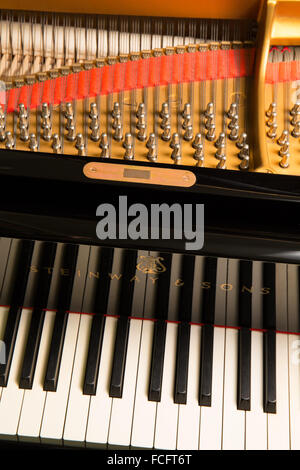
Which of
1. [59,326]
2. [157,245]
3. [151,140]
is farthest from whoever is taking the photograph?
[59,326]

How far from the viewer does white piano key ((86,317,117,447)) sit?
193 cm

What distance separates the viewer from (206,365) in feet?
6.55

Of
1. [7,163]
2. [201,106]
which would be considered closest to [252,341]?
[201,106]

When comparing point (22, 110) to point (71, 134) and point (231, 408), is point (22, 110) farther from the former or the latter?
point (231, 408)

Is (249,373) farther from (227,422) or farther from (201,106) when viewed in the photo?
(201,106)

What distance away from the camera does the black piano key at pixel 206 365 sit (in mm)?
1956

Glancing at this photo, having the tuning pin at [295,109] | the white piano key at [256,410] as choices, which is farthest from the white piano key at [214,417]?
the tuning pin at [295,109]

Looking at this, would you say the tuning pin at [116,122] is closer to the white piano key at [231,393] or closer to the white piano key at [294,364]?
the white piano key at [231,393]

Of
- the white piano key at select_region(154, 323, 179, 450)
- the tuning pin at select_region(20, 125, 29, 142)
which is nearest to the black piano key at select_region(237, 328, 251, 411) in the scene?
the white piano key at select_region(154, 323, 179, 450)

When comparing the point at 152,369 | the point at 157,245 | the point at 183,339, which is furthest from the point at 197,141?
the point at 152,369

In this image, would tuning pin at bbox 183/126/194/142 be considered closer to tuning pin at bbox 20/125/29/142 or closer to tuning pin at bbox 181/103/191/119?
tuning pin at bbox 181/103/191/119

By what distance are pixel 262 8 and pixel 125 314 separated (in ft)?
4.38

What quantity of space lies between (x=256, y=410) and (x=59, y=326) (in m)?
0.81

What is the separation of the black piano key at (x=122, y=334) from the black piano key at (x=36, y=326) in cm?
27
